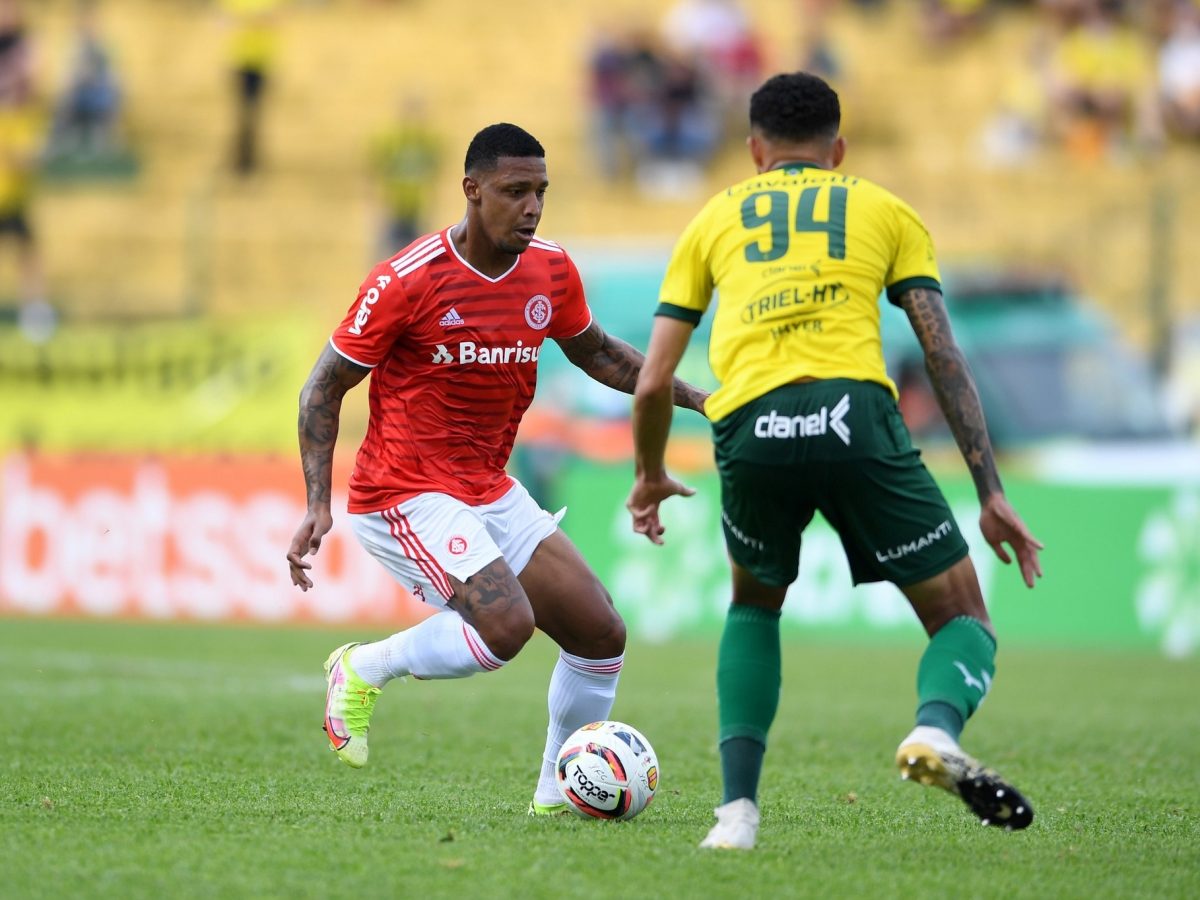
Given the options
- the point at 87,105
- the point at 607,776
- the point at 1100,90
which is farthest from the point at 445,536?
the point at 87,105

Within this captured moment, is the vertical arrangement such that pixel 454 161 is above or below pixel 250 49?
below

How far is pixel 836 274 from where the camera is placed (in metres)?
5.94

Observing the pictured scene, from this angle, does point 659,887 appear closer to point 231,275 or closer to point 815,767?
point 815,767

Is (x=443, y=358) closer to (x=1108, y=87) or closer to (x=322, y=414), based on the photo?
(x=322, y=414)

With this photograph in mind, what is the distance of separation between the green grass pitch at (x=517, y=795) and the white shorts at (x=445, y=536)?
0.86 meters

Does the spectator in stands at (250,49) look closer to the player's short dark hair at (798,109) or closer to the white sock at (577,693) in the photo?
the white sock at (577,693)

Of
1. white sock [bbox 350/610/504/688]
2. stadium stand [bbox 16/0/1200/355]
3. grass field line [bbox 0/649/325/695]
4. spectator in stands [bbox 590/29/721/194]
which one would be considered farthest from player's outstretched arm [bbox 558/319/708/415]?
spectator in stands [bbox 590/29/721/194]

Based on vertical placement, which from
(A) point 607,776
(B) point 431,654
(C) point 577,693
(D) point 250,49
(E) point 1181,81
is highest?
(D) point 250,49

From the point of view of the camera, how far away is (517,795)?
779 centimetres

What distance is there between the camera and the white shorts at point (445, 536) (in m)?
7.11

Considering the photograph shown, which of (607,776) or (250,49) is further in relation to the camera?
(250,49)

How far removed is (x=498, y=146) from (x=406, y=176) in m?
17.1

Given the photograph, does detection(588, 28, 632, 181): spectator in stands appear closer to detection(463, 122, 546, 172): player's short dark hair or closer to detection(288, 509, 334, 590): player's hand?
detection(463, 122, 546, 172): player's short dark hair

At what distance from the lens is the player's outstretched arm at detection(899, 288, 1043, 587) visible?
587 centimetres
